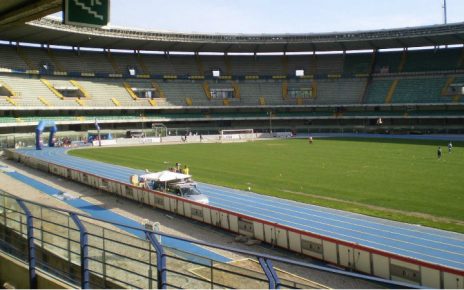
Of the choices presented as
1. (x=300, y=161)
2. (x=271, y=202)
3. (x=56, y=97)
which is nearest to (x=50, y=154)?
(x=56, y=97)

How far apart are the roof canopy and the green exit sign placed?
55.6 metres

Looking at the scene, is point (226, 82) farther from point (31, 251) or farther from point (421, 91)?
point (31, 251)

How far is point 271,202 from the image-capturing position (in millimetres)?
22062

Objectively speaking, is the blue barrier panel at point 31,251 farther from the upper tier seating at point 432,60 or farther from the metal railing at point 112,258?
the upper tier seating at point 432,60

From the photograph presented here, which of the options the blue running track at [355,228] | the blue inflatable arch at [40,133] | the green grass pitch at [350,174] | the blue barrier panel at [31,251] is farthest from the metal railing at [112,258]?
the blue inflatable arch at [40,133]

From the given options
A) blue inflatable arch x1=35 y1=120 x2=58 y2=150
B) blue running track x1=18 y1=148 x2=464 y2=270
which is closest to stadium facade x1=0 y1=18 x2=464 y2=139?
blue inflatable arch x1=35 y1=120 x2=58 y2=150

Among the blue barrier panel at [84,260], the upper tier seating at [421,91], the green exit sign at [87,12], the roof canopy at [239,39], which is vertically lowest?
the blue barrier panel at [84,260]

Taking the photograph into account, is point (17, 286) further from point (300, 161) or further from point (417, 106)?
point (417, 106)

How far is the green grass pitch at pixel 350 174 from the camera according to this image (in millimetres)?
20359

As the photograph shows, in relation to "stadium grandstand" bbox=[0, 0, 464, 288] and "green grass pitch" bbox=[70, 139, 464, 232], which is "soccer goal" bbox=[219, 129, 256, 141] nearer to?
"stadium grandstand" bbox=[0, 0, 464, 288]

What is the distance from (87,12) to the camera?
9383mm

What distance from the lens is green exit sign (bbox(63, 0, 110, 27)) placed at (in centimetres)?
903

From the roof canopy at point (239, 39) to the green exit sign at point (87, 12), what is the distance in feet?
182

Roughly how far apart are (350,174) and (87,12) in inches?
920
